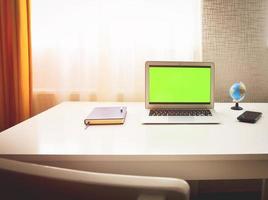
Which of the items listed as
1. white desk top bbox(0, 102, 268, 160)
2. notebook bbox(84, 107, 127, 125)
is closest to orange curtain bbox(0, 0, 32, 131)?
white desk top bbox(0, 102, 268, 160)

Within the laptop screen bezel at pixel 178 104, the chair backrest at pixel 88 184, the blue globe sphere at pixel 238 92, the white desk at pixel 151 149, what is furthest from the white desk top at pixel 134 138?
the chair backrest at pixel 88 184

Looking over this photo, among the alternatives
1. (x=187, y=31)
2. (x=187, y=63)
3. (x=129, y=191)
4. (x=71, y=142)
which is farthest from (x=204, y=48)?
(x=129, y=191)

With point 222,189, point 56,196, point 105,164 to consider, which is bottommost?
point 222,189

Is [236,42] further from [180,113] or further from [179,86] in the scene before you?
[180,113]

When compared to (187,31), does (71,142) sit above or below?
below

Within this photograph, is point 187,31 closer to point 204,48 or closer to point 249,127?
point 204,48

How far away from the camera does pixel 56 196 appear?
353mm

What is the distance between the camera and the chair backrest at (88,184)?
324 millimetres

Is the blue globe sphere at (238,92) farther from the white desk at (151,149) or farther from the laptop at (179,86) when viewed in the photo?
the white desk at (151,149)

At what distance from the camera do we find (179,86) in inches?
53.6

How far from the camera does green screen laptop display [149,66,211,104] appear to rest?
1353 millimetres

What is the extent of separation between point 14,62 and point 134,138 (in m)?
1.07

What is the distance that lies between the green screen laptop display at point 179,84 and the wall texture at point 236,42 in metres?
0.28

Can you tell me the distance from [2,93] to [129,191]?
158 centimetres
